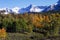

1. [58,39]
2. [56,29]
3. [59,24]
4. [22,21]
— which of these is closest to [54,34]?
[56,29]

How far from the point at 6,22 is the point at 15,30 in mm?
4033

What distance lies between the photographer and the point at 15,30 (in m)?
65.4

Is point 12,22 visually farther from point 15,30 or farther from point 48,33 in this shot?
point 48,33

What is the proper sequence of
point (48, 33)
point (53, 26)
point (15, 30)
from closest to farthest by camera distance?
point (48, 33) → point (53, 26) → point (15, 30)

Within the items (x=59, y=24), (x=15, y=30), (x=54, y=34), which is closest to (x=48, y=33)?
(x=54, y=34)

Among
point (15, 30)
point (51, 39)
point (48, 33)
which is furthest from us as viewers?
point (15, 30)

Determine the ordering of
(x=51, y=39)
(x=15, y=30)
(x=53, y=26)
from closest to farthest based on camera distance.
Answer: (x=51, y=39) < (x=53, y=26) < (x=15, y=30)

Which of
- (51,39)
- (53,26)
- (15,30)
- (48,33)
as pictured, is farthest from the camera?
(15,30)

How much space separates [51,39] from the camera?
4556cm

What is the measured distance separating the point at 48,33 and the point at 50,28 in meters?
3.58

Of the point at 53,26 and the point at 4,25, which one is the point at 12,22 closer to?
the point at 4,25

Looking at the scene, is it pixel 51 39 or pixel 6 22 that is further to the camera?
pixel 6 22

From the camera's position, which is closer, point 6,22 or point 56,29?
point 56,29

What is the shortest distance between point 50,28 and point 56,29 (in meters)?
1.70
